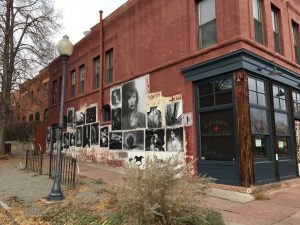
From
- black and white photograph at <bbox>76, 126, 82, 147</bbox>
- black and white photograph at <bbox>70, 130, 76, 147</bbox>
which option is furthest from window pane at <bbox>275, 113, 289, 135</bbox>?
black and white photograph at <bbox>70, 130, 76, 147</bbox>

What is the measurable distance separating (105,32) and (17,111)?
10.4 metres

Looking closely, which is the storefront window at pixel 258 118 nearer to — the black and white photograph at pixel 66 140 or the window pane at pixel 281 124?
the window pane at pixel 281 124

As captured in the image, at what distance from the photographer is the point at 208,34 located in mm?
11117

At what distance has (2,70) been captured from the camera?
69.9ft

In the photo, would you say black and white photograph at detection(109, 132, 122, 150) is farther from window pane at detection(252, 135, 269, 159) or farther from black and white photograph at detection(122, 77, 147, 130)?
window pane at detection(252, 135, 269, 159)

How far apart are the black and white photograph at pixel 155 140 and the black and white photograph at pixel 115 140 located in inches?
93.5

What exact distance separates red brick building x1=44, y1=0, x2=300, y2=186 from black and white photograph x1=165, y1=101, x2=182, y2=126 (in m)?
0.04

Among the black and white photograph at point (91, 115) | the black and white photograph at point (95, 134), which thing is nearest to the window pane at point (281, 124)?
the black and white photograph at point (95, 134)

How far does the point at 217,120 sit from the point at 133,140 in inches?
198

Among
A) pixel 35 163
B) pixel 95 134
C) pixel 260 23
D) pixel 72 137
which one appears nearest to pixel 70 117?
pixel 72 137

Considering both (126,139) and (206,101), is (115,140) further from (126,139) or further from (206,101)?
(206,101)

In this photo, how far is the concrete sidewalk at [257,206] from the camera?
652 cm

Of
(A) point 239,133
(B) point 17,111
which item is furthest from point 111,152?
(B) point 17,111

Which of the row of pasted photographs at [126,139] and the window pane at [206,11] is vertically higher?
the window pane at [206,11]
